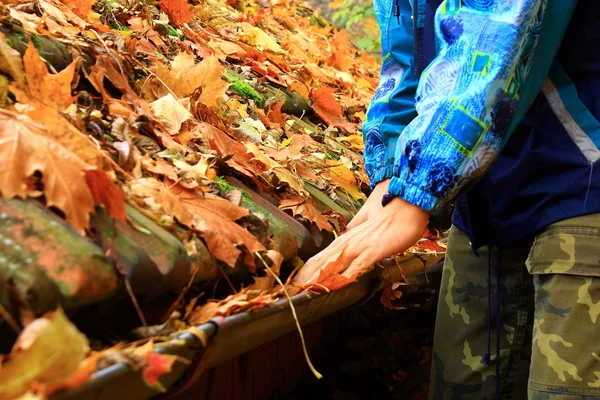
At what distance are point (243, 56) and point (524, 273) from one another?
1.81 metres

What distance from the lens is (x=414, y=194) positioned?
4.76 ft

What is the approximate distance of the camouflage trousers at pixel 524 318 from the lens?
158 cm

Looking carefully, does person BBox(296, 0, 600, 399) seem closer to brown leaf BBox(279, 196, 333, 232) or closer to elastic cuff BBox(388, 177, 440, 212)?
elastic cuff BBox(388, 177, 440, 212)

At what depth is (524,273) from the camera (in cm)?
196

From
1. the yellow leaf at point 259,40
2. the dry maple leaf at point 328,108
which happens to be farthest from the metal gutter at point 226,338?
the yellow leaf at point 259,40

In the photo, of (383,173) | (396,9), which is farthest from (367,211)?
(396,9)

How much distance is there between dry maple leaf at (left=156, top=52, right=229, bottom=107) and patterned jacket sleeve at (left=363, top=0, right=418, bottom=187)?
0.54 metres

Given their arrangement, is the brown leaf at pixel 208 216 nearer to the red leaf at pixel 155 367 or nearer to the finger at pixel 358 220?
the red leaf at pixel 155 367

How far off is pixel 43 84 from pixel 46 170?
381 millimetres

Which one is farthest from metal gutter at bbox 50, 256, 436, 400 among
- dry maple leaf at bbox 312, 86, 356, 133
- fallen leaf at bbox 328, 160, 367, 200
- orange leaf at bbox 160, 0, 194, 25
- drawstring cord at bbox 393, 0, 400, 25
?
orange leaf at bbox 160, 0, 194, 25

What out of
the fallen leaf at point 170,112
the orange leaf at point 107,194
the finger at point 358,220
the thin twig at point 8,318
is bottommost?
the finger at point 358,220

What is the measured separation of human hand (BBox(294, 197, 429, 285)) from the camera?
1.49 meters

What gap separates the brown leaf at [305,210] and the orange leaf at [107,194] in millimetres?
695

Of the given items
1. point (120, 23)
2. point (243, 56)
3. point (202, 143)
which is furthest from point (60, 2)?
point (243, 56)
